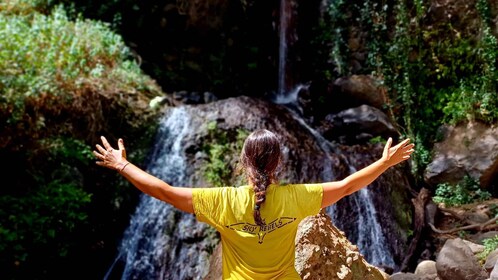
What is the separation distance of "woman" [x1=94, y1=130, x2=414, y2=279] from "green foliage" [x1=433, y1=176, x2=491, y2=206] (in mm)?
7238

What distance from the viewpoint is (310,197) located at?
214 centimetres

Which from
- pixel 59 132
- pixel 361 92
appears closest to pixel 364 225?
pixel 361 92

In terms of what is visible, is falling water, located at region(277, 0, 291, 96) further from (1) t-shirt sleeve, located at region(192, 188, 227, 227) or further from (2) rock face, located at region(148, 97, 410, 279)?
(1) t-shirt sleeve, located at region(192, 188, 227, 227)

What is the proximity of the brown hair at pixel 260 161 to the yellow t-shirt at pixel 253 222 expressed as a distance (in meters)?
0.03

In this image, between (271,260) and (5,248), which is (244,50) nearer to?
(5,248)

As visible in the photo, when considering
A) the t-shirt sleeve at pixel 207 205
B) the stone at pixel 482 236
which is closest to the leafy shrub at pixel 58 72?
the t-shirt sleeve at pixel 207 205

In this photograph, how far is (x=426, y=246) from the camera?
7383 millimetres

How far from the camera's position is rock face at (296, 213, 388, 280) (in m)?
3.34

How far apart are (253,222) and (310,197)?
285 mm

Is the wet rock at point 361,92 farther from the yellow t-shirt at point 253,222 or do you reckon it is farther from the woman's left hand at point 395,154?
the yellow t-shirt at point 253,222

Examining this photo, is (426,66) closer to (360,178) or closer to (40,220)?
(40,220)

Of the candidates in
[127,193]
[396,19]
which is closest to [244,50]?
[396,19]

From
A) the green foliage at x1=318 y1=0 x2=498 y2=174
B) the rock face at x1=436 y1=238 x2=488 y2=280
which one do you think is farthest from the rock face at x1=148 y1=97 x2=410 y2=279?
the rock face at x1=436 y1=238 x2=488 y2=280

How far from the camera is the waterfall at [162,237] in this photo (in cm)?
661
